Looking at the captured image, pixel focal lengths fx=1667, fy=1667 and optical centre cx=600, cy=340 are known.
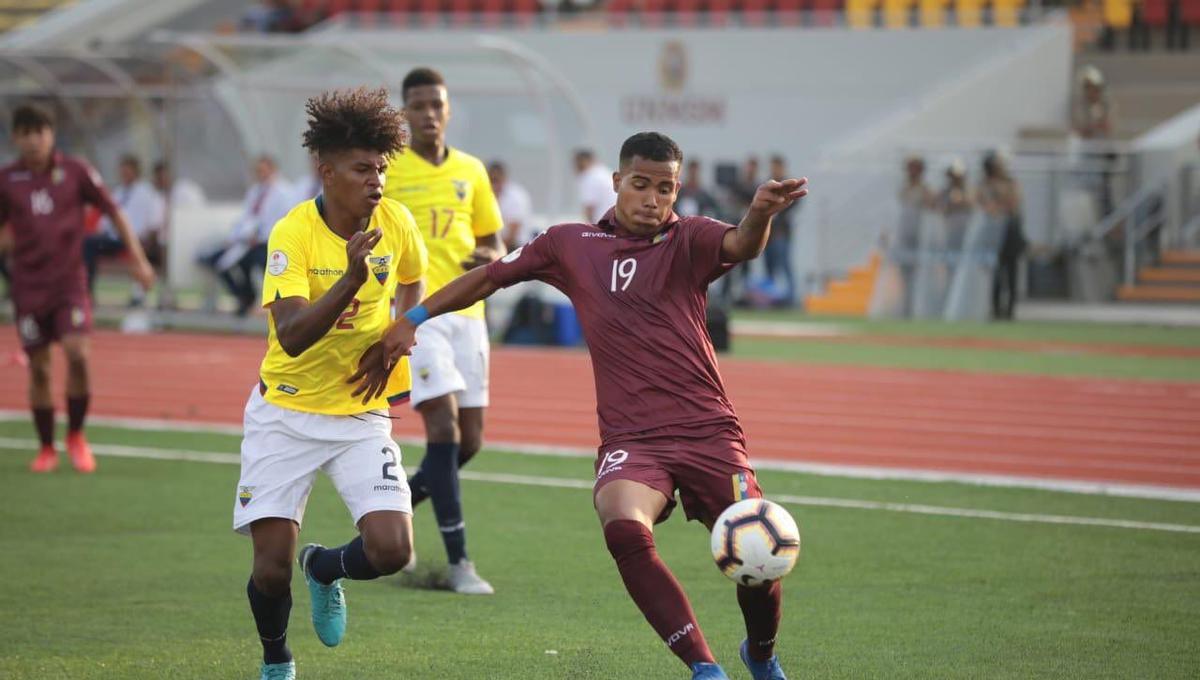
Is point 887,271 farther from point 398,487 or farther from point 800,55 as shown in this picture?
point 398,487

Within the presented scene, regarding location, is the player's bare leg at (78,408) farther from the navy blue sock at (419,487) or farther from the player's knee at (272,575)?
the player's knee at (272,575)

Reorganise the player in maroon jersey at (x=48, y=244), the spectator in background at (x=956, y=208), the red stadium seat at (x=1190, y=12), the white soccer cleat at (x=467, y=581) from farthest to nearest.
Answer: the red stadium seat at (x=1190, y=12) → the spectator in background at (x=956, y=208) → the player in maroon jersey at (x=48, y=244) → the white soccer cleat at (x=467, y=581)

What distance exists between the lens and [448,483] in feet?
25.7

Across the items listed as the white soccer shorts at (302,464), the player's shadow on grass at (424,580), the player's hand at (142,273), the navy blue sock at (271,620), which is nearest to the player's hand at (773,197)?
the white soccer shorts at (302,464)

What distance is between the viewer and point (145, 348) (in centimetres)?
1894

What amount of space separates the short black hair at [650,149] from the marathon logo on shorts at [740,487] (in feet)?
3.62

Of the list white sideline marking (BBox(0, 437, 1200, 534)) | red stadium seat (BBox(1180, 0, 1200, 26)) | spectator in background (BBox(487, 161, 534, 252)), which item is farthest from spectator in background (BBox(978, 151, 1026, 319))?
white sideline marking (BBox(0, 437, 1200, 534))

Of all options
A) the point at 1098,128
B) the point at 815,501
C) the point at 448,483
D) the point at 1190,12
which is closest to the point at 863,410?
the point at 815,501

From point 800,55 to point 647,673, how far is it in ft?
79.4

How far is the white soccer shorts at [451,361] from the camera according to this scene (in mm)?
7977

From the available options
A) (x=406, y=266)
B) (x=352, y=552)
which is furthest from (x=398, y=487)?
(x=406, y=266)

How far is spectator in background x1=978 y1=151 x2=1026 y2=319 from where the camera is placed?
23438 millimetres

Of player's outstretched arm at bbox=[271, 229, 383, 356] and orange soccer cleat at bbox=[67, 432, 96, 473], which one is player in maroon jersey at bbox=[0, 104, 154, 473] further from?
player's outstretched arm at bbox=[271, 229, 383, 356]

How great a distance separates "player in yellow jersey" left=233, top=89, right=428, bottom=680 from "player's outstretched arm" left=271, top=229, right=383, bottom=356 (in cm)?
2
